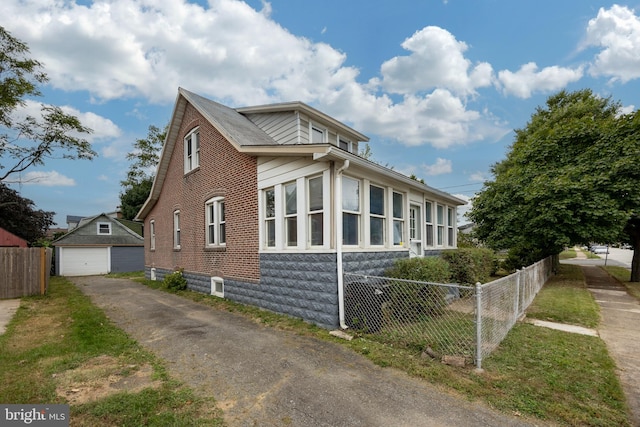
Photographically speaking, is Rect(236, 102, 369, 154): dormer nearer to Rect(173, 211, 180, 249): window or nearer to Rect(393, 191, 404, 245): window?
Rect(393, 191, 404, 245): window

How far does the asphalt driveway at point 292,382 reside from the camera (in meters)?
3.13

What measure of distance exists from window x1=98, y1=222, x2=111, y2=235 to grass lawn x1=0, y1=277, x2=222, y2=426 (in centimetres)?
2040

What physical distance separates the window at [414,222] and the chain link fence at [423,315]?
11.2 ft

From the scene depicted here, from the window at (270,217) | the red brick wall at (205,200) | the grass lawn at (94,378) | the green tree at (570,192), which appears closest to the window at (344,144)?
the red brick wall at (205,200)

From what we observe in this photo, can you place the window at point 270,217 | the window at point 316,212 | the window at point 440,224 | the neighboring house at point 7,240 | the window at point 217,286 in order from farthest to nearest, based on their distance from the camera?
the neighboring house at point 7,240 → the window at point 440,224 → the window at point 217,286 → the window at point 270,217 → the window at point 316,212

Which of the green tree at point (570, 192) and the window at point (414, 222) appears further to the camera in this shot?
the green tree at point (570, 192)

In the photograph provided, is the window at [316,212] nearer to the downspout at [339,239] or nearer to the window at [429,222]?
the downspout at [339,239]

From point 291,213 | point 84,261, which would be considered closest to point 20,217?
point 84,261

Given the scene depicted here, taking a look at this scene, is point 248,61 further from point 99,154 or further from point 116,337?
point 99,154

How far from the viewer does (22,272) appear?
10.9 m

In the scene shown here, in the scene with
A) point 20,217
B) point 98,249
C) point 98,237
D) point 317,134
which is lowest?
point 98,249

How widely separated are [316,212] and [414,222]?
4.71 m

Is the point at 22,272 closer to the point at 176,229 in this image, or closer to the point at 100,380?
the point at 176,229

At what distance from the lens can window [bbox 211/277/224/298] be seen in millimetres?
9539
